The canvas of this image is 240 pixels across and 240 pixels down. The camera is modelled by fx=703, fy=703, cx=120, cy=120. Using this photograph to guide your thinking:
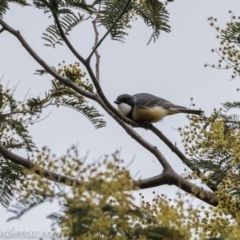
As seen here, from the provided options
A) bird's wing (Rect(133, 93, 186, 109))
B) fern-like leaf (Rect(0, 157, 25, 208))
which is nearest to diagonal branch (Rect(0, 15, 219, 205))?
fern-like leaf (Rect(0, 157, 25, 208))

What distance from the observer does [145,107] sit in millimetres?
7059

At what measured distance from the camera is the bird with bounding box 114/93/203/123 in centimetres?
696

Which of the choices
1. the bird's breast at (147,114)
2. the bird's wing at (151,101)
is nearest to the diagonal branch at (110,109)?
the bird's breast at (147,114)

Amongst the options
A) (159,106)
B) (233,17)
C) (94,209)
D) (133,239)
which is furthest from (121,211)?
(159,106)

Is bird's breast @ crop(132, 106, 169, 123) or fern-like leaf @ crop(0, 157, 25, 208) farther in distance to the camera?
bird's breast @ crop(132, 106, 169, 123)

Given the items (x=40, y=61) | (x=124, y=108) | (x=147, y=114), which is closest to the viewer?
(x=40, y=61)

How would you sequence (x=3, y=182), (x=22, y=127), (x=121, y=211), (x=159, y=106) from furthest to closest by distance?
(x=159, y=106) → (x=22, y=127) → (x=3, y=182) → (x=121, y=211)

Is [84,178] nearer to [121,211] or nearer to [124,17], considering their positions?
[121,211]

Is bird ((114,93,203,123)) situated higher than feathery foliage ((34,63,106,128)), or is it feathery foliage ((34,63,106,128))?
bird ((114,93,203,123))

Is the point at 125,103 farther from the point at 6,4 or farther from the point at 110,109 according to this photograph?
the point at 6,4

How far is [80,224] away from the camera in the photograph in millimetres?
1838

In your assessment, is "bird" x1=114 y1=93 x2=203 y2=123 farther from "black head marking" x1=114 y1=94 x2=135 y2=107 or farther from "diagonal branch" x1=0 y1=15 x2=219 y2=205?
"diagonal branch" x1=0 y1=15 x2=219 y2=205

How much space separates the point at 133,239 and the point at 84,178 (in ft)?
1.71

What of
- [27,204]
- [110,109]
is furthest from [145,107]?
[27,204]
